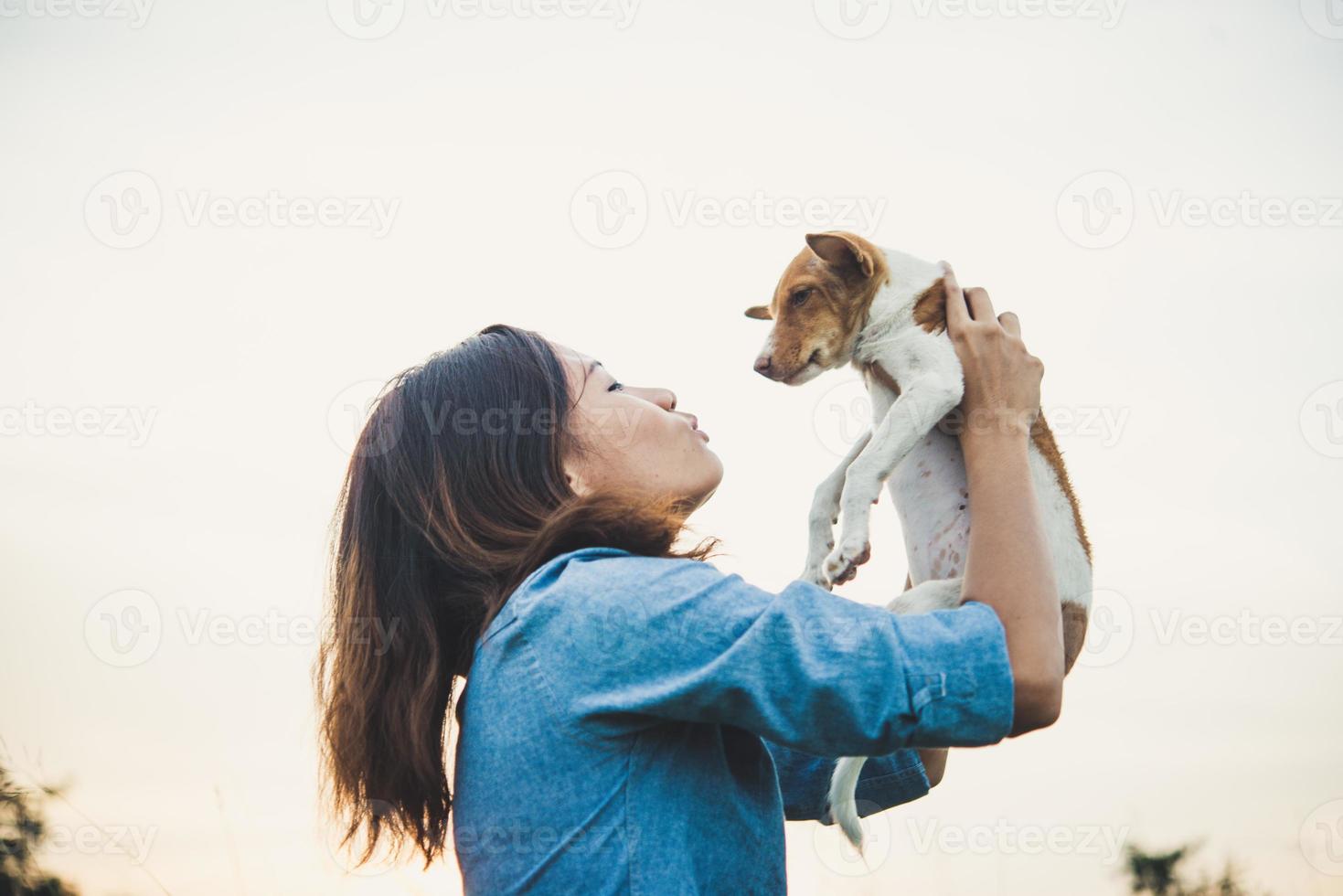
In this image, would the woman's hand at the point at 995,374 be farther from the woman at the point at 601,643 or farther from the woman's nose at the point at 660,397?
the woman's nose at the point at 660,397

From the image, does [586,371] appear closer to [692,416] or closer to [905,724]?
[692,416]

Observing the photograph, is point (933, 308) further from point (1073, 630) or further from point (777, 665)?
point (777, 665)

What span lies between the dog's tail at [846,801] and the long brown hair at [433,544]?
2.09ft

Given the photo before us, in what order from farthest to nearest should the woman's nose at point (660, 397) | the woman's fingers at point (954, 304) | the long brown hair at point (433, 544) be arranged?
1. the woman's fingers at point (954, 304)
2. the woman's nose at point (660, 397)
3. the long brown hair at point (433, 544)

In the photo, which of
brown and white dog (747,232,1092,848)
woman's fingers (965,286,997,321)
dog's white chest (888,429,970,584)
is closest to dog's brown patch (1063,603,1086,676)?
brown and white dog (747,232,1092,848)

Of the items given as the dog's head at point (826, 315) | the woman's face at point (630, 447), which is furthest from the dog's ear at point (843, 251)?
the woman's face at point (630, 447)

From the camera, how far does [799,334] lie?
2.56 metres

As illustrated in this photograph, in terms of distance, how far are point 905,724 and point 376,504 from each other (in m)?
1.04

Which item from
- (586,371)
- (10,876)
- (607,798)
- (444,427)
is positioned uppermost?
(586,371)

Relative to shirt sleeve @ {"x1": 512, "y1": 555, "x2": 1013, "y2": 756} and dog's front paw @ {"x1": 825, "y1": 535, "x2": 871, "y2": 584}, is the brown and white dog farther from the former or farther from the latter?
shirt sleeve @ {"x1": 512, "y1": 555, "x2": 1013, "y2": 756}

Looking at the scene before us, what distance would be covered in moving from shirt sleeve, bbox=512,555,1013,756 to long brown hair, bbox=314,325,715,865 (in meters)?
0.29

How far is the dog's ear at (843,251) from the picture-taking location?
246 cm

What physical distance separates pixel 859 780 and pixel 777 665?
106cm

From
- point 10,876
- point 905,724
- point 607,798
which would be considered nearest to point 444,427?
point 607,798
